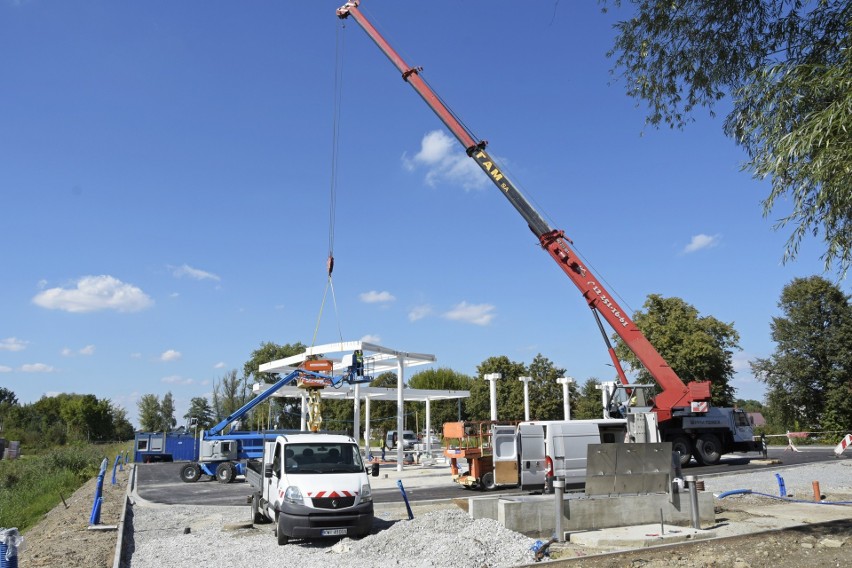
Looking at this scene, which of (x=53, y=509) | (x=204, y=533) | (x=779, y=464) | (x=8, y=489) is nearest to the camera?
(x=204, y=533)

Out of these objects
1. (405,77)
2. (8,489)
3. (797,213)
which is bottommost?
(8,489)

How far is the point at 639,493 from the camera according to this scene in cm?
1165

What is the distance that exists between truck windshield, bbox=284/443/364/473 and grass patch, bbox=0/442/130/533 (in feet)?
39.6

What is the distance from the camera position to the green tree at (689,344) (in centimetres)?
4184

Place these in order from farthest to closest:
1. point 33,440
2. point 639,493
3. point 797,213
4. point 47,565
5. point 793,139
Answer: point 33,440 < point 639,493 < point 47,565 < point 797,213 < point 793,139

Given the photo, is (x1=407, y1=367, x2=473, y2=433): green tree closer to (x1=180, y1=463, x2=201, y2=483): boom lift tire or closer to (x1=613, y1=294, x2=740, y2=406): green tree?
(x1=613, y1=294, x2=740, y2=406): green tree

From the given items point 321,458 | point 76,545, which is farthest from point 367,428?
point 76,545

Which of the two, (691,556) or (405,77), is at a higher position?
(405,77)

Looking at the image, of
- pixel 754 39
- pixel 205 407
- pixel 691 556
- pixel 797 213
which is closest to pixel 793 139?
pixel 797 213

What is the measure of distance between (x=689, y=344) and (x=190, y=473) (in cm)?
3245

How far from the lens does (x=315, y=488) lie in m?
11.1

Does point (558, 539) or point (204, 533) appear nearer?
point (558, 539)

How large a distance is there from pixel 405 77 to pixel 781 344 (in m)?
39.5

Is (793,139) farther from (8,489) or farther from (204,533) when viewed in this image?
(8,489)
